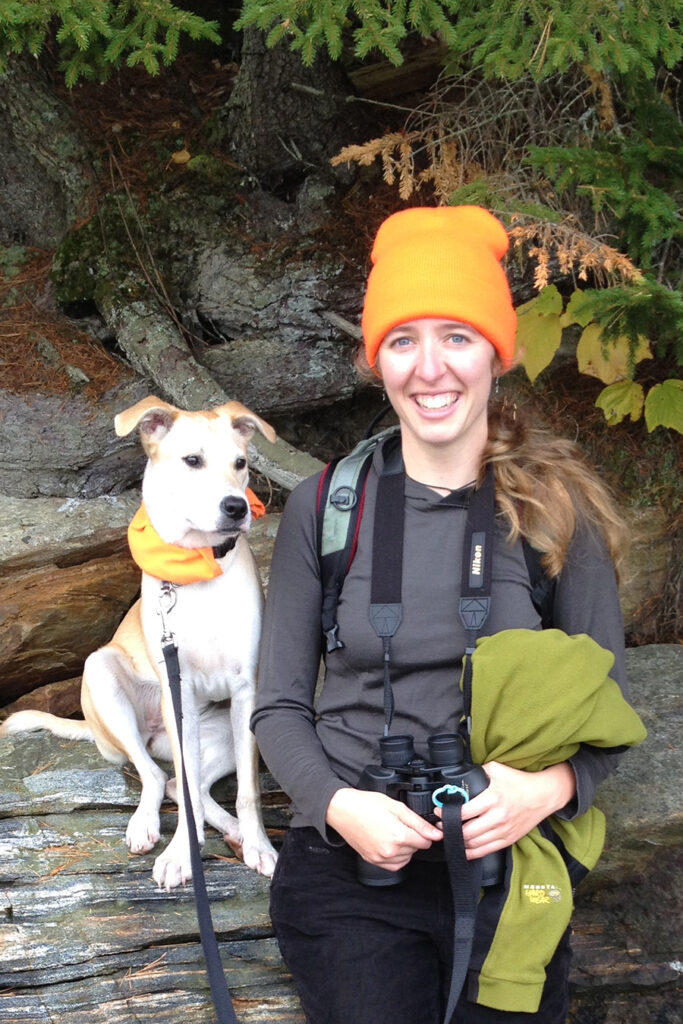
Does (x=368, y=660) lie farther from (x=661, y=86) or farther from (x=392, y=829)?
(x=661, y=86)

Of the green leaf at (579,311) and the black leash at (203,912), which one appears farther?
the green leaf at (579,311)

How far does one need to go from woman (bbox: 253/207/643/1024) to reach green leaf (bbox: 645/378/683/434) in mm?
1481

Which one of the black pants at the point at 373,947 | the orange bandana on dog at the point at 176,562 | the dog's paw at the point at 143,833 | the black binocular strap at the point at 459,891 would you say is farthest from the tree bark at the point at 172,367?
the black binocular strap at the point at 459,891

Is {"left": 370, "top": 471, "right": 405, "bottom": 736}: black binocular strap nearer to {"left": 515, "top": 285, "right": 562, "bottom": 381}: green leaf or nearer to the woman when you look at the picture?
the woman

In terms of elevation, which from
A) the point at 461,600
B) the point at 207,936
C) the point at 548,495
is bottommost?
the point at 207,936

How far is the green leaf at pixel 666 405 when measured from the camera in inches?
164

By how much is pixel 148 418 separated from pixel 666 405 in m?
2.31

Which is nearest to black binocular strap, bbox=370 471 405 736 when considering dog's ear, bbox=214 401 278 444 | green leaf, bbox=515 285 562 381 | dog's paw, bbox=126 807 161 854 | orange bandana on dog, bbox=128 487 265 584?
orange bandana on dog, bbox=128 487 265 584

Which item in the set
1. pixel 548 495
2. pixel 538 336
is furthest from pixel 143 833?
pixel 538 336

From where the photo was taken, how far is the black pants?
2434 millimetres

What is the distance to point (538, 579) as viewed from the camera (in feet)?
8.98

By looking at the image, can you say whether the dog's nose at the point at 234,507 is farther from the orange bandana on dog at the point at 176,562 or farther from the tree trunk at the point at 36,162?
the tree trunk at the point at 36,162

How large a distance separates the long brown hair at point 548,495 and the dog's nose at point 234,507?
0.86m

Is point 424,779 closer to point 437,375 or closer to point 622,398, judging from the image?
point 437,375
